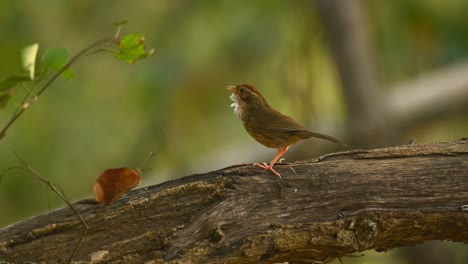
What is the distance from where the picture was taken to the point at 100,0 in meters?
11.6

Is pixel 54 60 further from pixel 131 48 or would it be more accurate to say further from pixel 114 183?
pixel 114 183

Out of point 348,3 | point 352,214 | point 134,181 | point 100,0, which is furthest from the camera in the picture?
point 100,0

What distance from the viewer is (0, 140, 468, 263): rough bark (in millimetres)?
3531

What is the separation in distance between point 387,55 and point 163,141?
140 inches

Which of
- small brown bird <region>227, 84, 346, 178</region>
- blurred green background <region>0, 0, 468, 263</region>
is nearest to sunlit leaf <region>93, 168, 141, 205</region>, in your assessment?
small brown bird <region>227, 84, 346, 178</region>

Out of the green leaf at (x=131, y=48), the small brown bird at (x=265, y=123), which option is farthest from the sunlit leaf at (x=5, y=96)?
the small brown bird at (x=265, y=123)

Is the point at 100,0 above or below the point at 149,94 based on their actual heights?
above

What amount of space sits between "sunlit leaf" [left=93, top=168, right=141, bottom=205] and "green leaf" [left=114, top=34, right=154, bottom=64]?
0.51m

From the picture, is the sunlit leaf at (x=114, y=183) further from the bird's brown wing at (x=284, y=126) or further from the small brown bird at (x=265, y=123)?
the bird's brown wing at (x=284, y=126)

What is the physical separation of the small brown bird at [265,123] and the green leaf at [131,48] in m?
1.05

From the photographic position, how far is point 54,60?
3.61m

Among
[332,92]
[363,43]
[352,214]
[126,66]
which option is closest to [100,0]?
[126,66]

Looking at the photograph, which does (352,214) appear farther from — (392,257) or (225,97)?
(225,97)

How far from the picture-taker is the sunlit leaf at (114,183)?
3428mm
